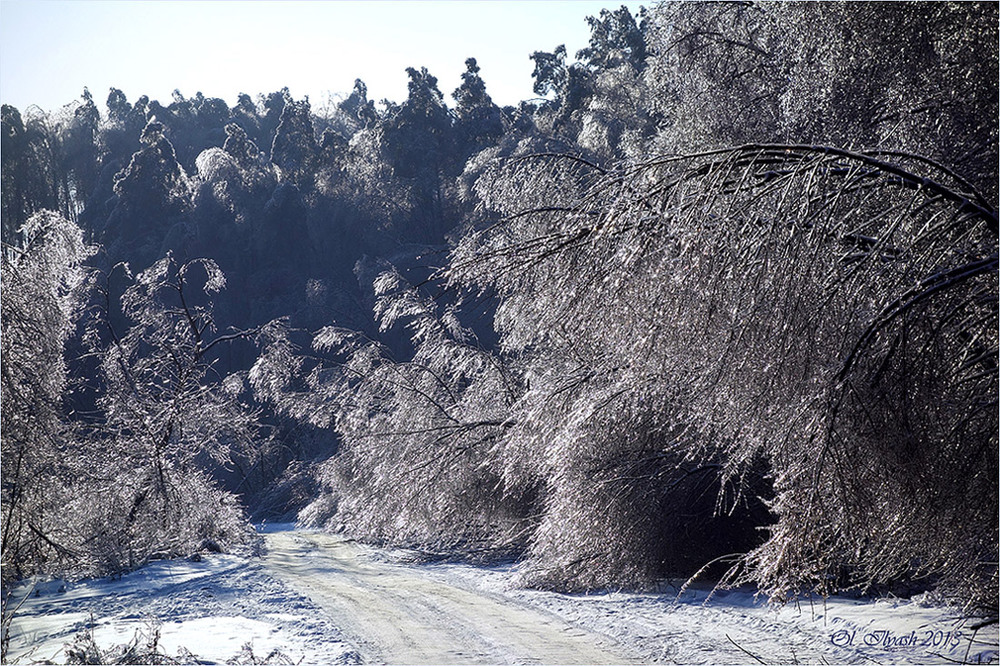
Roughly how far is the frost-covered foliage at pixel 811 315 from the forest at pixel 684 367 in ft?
0.05

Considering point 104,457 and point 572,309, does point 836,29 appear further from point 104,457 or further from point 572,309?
point 104,457

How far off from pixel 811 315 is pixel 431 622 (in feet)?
18.2

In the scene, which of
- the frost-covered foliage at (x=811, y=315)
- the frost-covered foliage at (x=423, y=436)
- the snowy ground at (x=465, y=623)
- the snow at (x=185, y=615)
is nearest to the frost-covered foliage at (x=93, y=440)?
the snow at (x=185, y=615)

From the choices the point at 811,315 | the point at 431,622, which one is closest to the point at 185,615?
the point at 431,622

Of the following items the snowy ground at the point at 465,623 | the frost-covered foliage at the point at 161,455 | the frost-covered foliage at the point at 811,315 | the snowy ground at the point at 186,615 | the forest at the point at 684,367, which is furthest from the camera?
the frost-covered foliage at the point at 161,455

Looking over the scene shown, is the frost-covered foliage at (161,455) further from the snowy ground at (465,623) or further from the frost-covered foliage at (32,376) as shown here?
the frost-covered foliage at (32,376)

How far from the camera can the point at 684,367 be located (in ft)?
15.0

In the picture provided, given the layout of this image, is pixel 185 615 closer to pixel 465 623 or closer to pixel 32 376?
pixel 465 623

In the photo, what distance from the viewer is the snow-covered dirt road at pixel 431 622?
23.3 feet

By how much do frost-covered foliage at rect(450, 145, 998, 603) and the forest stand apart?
0.02 meters

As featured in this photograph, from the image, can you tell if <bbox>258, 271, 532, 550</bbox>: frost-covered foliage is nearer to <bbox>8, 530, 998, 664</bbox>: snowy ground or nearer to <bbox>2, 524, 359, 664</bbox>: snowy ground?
<bbox>8, 530, 998, 664</bbox>: snowy ground

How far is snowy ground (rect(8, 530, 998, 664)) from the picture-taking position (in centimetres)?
661

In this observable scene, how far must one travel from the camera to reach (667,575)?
967 centimetres

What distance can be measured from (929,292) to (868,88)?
5.44 metres
